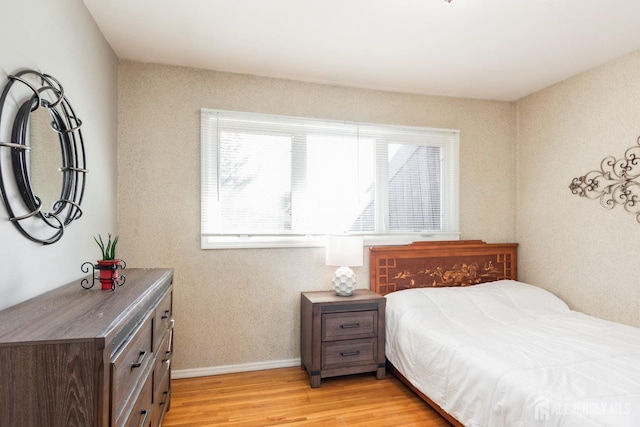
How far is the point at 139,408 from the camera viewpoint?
1457 mm

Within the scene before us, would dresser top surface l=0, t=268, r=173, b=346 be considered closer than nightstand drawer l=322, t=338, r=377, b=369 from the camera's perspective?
Yes

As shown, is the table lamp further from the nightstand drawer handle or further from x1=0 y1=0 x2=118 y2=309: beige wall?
x1=0 y1=0 x2=118 y2=309: beige wall

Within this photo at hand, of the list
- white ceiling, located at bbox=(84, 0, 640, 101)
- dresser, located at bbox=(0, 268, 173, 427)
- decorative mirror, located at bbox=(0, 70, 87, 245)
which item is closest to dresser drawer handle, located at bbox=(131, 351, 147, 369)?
dresser, located at bbox=(0, 268, 173, 427)

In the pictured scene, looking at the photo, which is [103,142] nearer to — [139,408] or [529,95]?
[139,408]

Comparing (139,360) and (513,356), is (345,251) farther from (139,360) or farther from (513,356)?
(139,360)

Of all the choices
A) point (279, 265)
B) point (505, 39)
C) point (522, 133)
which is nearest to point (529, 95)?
point (522, 133)

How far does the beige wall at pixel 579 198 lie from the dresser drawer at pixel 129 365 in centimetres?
335

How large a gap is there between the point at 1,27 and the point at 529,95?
410 cm

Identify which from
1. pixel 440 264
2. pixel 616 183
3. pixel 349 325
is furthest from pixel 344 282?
pixel 616 183

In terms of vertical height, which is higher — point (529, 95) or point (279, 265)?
point (529, 95)

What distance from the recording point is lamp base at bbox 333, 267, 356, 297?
9.52ft

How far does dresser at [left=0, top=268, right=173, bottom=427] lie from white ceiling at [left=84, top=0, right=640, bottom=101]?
177cm

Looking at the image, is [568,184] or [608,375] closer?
[608,375]

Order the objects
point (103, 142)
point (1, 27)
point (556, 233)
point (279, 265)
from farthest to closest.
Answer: point (556, 233), point (279, 265), point (103, 142), point (1, 27)
